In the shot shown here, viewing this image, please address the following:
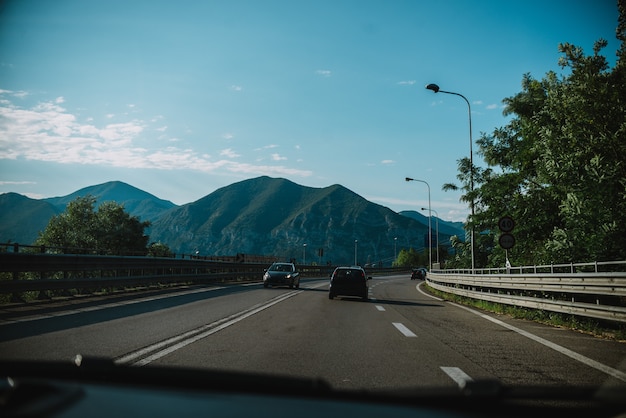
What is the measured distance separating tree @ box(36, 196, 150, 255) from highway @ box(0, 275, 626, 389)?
187 feet

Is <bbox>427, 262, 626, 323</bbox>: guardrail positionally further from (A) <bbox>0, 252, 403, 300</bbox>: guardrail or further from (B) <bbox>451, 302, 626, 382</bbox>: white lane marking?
(A) <bbox>0, 252, 403, 300</bbox>: guardrail

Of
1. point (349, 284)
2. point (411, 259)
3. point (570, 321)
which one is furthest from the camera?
point (411, 259)

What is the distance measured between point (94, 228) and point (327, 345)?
6470 cm

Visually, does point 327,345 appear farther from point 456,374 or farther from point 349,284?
point 349,284

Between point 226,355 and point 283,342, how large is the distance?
151 cm

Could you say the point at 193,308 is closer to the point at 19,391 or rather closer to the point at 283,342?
the point at 283,342

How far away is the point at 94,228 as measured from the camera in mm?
64875

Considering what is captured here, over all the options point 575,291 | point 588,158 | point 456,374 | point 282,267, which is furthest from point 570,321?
point 282,267

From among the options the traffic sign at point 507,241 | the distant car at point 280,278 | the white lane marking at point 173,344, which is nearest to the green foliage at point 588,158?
the traffic sign at point 507,241

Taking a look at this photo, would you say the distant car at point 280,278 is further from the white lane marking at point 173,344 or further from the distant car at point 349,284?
the white lane marking at point 173,344

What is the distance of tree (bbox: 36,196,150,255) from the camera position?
209 ft

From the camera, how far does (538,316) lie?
12.2 meters

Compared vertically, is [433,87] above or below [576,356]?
above

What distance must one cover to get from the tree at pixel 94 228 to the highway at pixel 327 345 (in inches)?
2244
